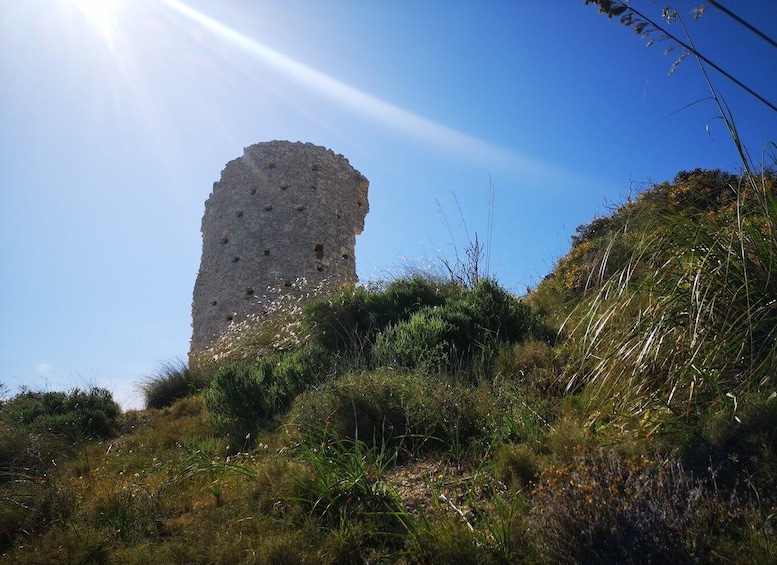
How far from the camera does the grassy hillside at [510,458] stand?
214cm

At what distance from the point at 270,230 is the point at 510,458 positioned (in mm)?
8584

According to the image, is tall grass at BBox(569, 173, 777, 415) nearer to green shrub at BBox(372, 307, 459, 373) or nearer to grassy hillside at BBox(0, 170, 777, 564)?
grassy hillside at BBox(0, 170, 777, 564)

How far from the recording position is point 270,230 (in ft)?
34.6

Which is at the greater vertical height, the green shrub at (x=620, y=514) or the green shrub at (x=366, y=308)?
the green shrub at (x=366, y=308)

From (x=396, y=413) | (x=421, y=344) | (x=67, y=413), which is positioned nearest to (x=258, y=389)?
(x=421, y=344)

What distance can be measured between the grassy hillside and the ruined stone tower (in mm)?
5357

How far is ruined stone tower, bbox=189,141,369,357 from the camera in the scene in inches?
398

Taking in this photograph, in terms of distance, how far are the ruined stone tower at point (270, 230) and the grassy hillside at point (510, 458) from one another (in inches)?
211

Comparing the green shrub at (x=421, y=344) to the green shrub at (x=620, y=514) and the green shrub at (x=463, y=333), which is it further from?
the green shrub at (x=620, y=514)

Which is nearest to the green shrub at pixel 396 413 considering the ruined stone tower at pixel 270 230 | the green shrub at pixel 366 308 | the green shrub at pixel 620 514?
the green shrub at pixel 620 514

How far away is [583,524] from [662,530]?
11.3 inches

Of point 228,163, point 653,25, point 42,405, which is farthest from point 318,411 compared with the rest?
point 228,163

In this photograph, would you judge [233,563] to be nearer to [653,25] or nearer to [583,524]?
[583,524]

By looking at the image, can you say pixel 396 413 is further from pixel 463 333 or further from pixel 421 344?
pixel 463 333
